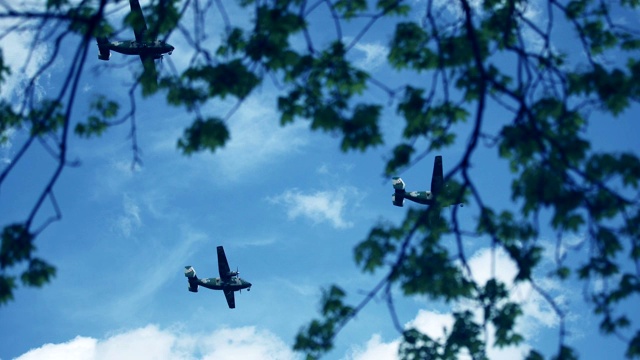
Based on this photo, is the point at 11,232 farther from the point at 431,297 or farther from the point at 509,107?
the point at 509,107

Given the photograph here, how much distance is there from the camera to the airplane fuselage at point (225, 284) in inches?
2459

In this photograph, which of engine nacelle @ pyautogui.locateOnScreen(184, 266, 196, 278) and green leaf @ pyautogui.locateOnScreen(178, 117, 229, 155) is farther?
engine nacelle @ pyautogui.locateOnScreen(184, 266, 196, 278)

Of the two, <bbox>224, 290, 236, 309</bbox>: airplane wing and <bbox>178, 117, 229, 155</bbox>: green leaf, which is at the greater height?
<bbox>224, 290, 236, 309</bbox>: airplane wing

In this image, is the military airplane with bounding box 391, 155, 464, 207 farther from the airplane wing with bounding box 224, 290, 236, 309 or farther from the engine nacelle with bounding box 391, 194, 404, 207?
the airplane wing with bounding box 224, 290, 236, 309

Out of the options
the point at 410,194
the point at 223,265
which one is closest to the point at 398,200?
the point at 410,194

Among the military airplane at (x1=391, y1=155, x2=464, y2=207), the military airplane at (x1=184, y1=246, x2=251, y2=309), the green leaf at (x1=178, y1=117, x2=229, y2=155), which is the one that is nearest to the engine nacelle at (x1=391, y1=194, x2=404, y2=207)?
the military airplane at (x1=391, y1=155, x2=464, y2=207)

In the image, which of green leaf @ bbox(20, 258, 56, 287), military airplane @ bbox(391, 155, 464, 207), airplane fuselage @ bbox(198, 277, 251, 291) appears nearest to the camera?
green leaf @ bbox(20, 258, 56, 287)

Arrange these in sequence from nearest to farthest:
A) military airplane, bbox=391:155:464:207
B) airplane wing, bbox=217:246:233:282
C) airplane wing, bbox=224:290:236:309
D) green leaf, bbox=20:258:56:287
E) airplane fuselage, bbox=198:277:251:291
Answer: green leaf, bbox=20:258:56:287
military airplane, bbox=391:155:464:207
airplane fuselage, bbox=198:277:251:291
airplane wing, bbox=217:246:233:282
airplane wing, bbox=224:290:236:309

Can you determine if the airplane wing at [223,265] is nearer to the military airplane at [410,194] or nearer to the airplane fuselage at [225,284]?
the airplane fuselage at [225,284]

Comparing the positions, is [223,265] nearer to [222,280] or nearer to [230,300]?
[222,280]

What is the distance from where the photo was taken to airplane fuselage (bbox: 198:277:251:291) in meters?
62.5

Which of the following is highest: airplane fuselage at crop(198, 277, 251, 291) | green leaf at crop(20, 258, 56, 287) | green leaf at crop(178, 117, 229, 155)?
airplane fuselage at crop(198, 277, 251, 291)

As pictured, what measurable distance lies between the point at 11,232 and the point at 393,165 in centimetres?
538

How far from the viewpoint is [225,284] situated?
63219 mm
